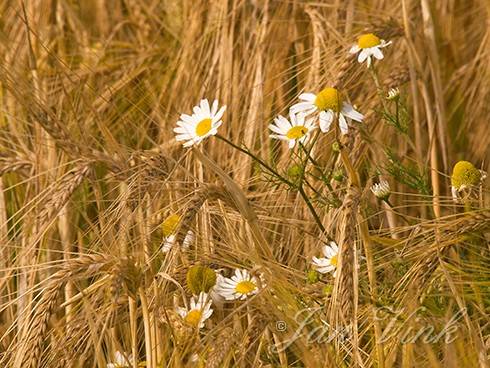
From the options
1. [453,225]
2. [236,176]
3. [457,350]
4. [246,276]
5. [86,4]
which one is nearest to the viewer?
[457,350]

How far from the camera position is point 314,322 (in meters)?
1.63

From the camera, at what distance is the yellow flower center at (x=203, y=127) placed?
5.91ft

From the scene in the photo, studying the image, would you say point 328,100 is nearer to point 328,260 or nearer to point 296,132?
point 296,132

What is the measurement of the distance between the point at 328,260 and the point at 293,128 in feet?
0.79

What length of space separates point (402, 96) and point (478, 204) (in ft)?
2.25

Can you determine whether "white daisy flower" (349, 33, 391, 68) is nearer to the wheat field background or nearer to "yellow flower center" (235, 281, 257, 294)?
the wheat field background

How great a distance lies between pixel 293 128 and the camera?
184 centimetres

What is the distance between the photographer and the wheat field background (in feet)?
5.22

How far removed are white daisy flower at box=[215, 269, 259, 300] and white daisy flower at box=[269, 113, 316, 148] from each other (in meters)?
0.24

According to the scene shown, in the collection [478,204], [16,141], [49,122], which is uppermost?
[49,122]

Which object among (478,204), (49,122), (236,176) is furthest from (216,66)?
(478,204)

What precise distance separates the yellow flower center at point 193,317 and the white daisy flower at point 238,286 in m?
0.07

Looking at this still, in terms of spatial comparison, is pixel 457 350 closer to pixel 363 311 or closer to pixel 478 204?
pixel 363 311

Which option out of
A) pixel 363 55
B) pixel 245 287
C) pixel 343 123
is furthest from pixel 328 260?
pixel 363 55
